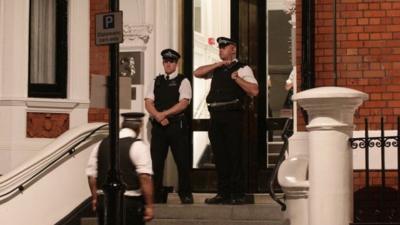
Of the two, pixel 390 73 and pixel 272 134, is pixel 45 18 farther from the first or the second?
pixel 390 73

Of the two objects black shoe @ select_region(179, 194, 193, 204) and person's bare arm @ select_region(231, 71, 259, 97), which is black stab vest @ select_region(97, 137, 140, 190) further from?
person's bare arm @ select_region(231, 71, 259, 97)

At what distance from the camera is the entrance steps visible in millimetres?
11531

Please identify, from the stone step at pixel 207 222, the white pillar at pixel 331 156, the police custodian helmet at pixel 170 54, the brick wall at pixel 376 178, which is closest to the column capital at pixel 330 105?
the white pillar at pixel 331 156

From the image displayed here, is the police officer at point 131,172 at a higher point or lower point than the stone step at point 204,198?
higher

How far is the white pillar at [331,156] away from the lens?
9.87m

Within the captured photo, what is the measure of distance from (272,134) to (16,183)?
3.73m

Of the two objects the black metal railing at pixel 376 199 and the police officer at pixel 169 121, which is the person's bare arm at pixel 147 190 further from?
the police officer at pixel 169 121

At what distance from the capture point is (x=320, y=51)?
38.5ft

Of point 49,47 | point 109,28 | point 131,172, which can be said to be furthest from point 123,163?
point 49,47

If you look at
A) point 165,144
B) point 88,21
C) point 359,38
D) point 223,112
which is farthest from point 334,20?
point 88,21

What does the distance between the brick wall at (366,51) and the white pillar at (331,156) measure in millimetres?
1659

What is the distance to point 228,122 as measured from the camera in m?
12.2

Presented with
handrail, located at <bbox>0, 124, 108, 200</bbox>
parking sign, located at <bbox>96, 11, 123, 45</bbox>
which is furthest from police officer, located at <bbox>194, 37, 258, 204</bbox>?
parking sign, located at <bbox>96, 11, 123, 45</bbox>

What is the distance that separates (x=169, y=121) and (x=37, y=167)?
1.72m
